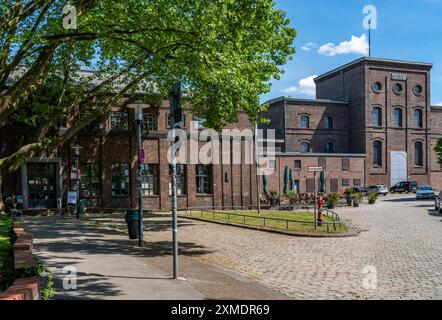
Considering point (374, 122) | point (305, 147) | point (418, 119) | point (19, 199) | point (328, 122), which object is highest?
point (418, 119)

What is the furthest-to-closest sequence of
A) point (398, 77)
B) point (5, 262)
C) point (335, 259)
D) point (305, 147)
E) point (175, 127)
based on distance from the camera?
point (398, 77), point (305, 147), point (335, 259), point (175, 127), point (5, 262)

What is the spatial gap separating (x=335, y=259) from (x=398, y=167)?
48.0 metres

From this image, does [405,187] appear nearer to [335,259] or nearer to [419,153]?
[419,153]

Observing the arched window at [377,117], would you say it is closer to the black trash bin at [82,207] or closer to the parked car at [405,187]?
the parked car at [405,187]

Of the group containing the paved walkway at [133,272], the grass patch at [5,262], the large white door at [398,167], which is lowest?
the paved walkway at [133,272]

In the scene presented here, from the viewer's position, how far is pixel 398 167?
5575 centimetres

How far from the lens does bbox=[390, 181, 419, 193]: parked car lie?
2109 inches

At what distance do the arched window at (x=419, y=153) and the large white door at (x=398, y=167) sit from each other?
7.66 ft

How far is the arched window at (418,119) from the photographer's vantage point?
57344 millimetres

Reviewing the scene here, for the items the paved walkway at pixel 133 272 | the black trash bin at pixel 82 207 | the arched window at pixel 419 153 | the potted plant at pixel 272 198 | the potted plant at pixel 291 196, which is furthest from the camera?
the arched window at pixel 419 153

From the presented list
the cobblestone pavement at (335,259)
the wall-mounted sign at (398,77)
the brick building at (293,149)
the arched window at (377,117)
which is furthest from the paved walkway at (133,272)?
the wall-mounted sign at (398,77)

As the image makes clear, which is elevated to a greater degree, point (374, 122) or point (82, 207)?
point (374, 122)

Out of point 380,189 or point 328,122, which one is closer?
point 380,189

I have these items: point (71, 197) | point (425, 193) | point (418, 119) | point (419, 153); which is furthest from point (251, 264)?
point (418, 119)
